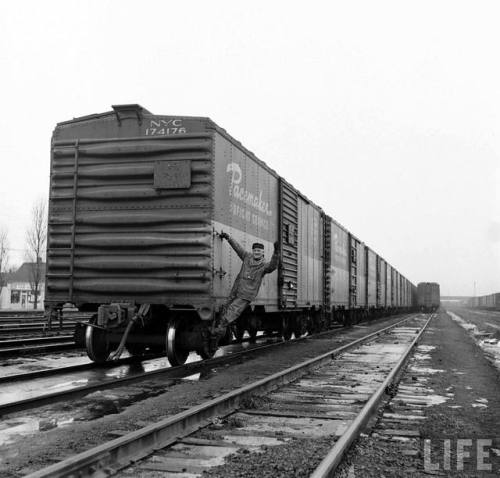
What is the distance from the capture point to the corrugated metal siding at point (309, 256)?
45.6ft

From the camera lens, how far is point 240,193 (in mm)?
9750

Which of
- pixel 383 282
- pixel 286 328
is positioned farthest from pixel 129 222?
pixel 383 282

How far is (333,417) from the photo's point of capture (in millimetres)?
5746

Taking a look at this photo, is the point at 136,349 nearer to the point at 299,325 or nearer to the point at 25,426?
the point at 25,426

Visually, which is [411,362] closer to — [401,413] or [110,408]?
[401,413]

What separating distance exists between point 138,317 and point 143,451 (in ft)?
13.6

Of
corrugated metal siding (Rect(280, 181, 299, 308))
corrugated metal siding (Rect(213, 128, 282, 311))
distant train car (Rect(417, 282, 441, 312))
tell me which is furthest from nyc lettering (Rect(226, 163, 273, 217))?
distant train car (Rect(417, 282, 441, 312))

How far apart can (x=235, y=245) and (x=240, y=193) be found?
1.21m

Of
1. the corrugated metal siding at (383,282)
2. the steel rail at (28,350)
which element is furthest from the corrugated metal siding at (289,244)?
the corrugated metal siding at (383,282)

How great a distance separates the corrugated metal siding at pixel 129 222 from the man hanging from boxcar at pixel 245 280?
2.90ft

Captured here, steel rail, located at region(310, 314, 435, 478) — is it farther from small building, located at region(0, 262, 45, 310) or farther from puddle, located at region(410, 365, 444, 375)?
small building, located at region(0, 262, 45, 310)

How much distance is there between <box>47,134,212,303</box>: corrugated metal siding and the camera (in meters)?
8.42

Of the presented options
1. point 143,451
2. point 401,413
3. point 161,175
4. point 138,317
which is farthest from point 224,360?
point 143,451

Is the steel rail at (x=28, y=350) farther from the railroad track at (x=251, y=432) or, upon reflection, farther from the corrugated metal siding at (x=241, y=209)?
the railroad track at (x=251, y=432)
